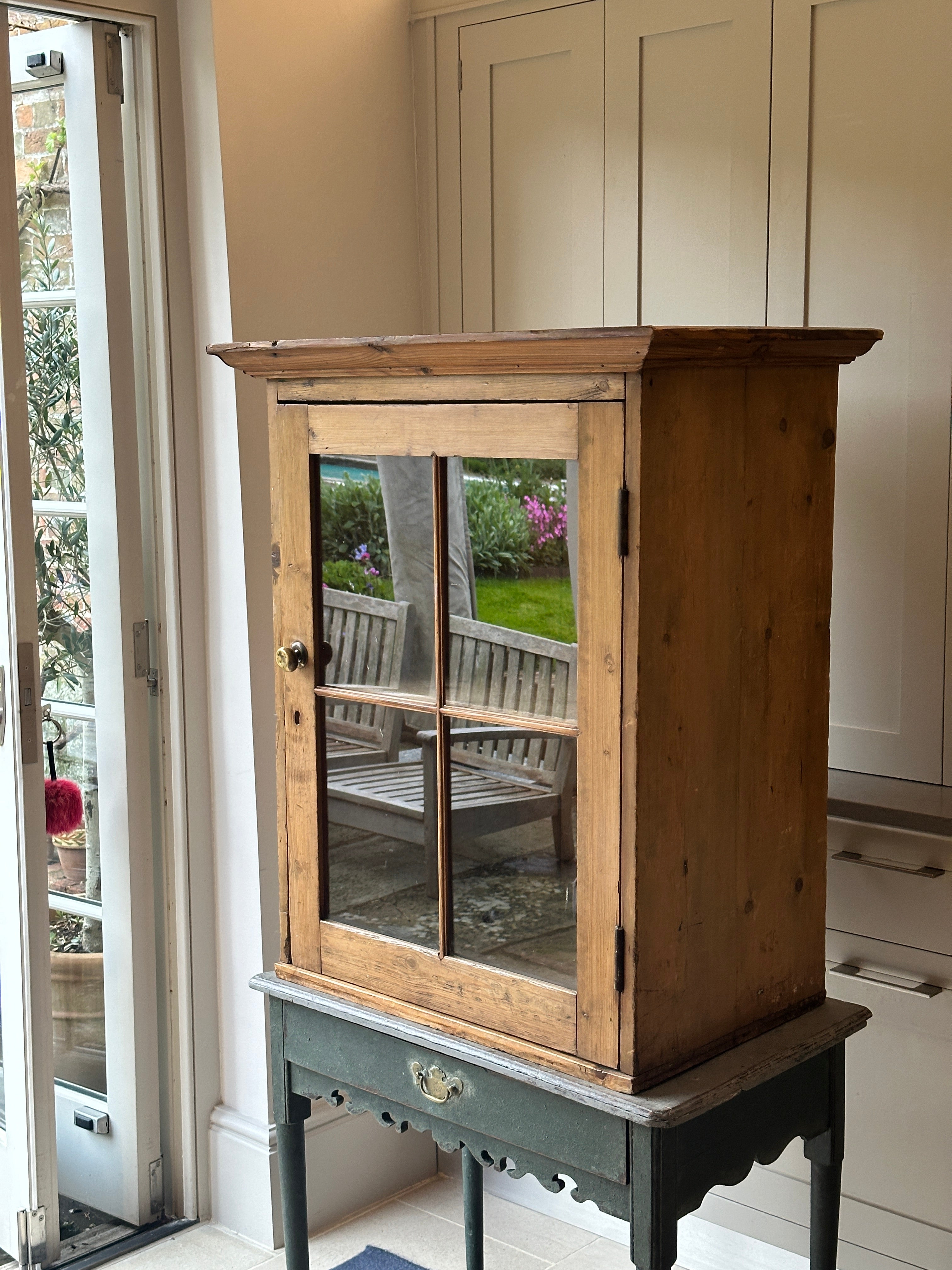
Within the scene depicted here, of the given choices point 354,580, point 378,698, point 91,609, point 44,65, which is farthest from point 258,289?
point 378,698

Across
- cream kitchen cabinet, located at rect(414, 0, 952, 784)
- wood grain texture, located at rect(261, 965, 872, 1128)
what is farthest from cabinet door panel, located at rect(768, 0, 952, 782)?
wood grain texture, located at rect(261, 965, 872, 1128)

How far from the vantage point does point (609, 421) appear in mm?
1500

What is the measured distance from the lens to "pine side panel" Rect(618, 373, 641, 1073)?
1483 millimetres

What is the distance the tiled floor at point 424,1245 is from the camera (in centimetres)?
253

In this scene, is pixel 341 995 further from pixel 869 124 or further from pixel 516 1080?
pixel 869 124

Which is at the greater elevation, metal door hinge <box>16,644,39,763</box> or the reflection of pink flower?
the reflection of pink flower

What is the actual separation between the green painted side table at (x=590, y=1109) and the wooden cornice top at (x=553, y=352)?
0.82 m

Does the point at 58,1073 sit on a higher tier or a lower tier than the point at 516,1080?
lower

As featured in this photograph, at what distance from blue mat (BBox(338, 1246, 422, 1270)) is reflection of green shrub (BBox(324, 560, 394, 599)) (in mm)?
1424

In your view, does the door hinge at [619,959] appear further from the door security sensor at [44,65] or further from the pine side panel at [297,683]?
the door security sensor at [44,65]

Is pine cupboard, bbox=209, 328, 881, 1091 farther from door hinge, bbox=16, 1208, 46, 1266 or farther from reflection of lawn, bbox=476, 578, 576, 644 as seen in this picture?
door hinge, bbox=16, 1208, 46, 1266

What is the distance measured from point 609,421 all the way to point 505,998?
0.71 m

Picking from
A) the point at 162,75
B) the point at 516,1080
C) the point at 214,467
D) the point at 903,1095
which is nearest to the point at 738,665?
the point at 516,1080

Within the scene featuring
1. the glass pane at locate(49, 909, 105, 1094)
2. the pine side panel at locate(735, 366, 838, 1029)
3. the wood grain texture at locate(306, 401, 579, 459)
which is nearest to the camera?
the wood grain texture at locate(306, 401, 579, 459)
